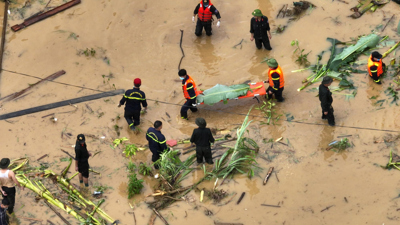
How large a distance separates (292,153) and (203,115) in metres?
2.40

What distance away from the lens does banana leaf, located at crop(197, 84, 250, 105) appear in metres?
11.1

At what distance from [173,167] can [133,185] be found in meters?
0.88

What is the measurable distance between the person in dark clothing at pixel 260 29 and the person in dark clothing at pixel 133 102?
349cm

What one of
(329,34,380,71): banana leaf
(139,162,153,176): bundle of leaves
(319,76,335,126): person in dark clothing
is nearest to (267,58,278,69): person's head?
(319,76,335,126): person in dark clothing

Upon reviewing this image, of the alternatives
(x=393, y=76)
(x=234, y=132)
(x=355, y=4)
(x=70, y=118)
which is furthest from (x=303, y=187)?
(x=355, y=4)

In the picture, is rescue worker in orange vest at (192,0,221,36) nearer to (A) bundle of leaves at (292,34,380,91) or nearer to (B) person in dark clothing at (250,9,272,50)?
(B) person in dark clothing at (250,9,272,50)

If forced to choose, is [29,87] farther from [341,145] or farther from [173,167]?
[341,145]

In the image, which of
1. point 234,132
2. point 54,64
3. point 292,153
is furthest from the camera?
point 54,64

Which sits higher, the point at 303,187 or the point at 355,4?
the point at 355,4

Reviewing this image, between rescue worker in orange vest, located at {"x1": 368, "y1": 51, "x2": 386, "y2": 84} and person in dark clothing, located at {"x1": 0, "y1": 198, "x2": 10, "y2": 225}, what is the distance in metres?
8.25

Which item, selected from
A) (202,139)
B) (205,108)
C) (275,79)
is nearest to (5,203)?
(202,139)

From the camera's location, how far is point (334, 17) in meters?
13.4

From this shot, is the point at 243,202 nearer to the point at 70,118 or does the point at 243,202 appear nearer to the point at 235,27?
the point at 70,118

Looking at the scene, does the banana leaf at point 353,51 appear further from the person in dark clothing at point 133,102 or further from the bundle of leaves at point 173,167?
the person in dark clothing at point 133,102
